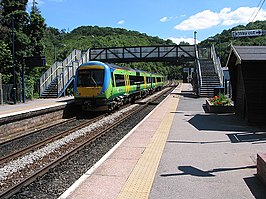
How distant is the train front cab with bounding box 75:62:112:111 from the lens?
1820 cm

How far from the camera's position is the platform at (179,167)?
5.59 meters

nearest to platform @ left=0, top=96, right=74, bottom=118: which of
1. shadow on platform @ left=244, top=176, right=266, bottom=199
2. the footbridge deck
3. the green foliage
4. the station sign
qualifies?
the green foliage

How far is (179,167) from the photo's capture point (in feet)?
23.3

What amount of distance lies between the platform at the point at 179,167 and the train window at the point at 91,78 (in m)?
7.32

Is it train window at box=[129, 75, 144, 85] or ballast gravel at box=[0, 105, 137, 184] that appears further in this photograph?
train window at box=[129, 75, 144, 85]

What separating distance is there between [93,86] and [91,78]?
0.51m

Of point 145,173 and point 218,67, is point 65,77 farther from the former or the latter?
point 145,173

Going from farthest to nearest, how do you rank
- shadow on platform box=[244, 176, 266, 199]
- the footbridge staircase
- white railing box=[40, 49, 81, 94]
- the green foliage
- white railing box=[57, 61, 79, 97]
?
white railing box=[40, 49, 81, 94]
white railing box=[57, 61, 79, 97]
the footbridge staircase
the green foliage
shadow on platform box=[244, 176, 266, 199]

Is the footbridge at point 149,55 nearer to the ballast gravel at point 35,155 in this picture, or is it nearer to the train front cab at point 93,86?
the train front cab at point 93,86

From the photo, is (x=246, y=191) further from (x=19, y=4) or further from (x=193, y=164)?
(x=19, y=4)

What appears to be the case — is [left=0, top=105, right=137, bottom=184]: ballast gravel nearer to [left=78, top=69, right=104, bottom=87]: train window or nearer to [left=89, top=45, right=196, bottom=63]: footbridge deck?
[left=78, top=69, right=104, bottom=87]: train window

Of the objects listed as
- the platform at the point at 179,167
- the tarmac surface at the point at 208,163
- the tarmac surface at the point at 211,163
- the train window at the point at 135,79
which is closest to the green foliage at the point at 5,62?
the train window at the point at 135,79

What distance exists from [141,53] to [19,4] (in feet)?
49.2

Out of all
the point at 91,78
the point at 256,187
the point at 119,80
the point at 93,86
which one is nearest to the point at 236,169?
the point at 256,187
